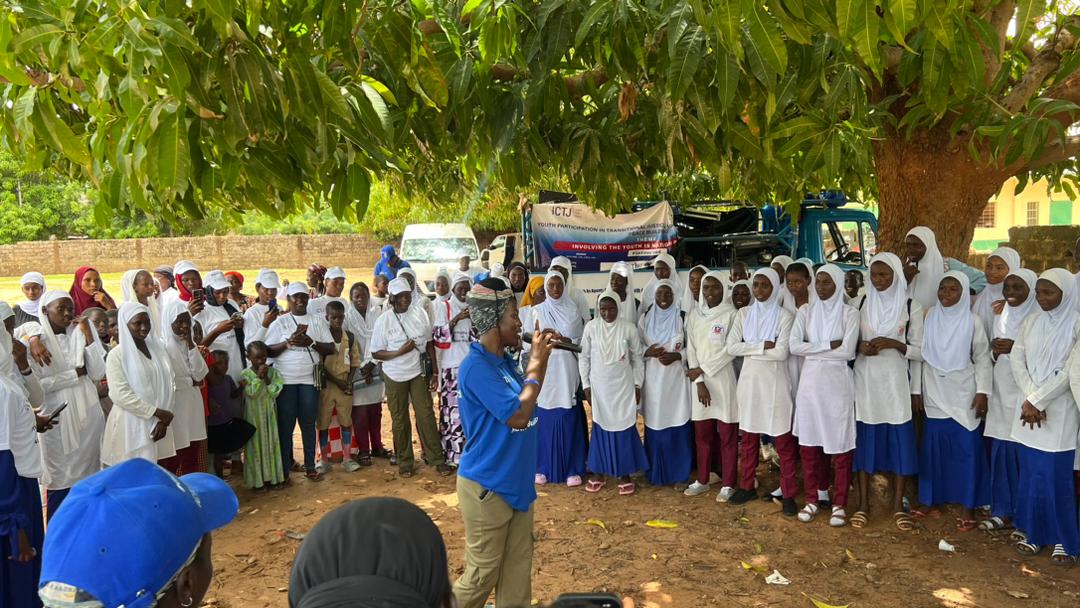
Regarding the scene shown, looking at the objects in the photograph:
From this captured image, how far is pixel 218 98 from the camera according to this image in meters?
2.82

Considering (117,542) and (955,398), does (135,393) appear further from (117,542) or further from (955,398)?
(955,398)

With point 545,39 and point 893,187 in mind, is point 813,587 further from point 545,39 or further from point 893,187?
point 545,39

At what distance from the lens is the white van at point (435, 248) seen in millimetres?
17438


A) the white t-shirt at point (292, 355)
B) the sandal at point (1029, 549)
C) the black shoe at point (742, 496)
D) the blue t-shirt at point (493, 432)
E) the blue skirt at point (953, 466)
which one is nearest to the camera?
the blue t-shirt at point (493, 432)

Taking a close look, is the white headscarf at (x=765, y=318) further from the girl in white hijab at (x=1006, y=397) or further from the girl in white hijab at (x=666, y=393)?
the girl in white hijab at (x=1006, y=397)

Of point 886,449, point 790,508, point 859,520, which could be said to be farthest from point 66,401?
point 886,449

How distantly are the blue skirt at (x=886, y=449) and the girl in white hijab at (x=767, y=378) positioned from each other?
51 centimetres

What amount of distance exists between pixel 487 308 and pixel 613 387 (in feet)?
10.8

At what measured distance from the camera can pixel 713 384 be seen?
636 cm

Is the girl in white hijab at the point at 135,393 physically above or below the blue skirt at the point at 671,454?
above

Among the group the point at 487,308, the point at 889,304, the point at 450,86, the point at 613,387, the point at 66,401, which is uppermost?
the point at 450,86

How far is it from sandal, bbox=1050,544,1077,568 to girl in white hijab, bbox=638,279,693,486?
106 inches

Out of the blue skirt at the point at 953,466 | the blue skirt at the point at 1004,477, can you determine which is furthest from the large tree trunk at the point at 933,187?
the blue skirt at the point at 1004,477

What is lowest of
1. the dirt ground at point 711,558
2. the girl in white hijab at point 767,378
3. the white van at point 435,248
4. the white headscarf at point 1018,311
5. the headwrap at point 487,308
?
the dirt ground at point 711,558
